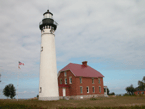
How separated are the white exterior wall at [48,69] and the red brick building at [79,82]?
8217 millimetres

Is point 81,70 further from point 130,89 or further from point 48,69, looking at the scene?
point 130,89

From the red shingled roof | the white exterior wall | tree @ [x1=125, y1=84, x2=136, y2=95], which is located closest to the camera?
the white exterior wall

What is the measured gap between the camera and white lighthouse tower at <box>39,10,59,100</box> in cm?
2234

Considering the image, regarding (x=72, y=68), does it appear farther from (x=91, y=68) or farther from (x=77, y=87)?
(x=91, y=68)

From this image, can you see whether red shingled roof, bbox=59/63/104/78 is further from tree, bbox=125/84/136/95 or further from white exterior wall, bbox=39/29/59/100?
tree, bbox=125/84/136/95

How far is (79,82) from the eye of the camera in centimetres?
3155

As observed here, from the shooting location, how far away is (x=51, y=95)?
72.6 ft

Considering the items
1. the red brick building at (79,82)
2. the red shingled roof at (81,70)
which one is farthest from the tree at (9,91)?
the red shingled roof at (81,70)

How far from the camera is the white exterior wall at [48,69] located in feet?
73.0

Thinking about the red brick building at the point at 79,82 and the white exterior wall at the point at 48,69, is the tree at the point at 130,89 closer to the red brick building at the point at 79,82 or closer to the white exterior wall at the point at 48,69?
the red brick building at the point at 79,82

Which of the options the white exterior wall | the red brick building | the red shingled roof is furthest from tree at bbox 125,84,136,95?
the white exterior wall

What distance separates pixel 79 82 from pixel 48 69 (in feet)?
37.7

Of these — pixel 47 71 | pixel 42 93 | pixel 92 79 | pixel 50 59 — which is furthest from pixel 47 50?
pixel 92 79

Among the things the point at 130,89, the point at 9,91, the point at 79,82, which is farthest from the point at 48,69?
the point at 130,89
